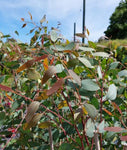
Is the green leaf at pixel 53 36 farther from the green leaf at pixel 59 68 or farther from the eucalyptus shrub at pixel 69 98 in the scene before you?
the green leaf at pixel 59 68

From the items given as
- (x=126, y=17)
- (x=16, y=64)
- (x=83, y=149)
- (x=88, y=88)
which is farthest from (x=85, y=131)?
(x=126, y=17)

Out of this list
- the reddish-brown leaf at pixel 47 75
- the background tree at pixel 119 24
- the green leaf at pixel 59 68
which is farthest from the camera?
the background tree at pixel 119 24

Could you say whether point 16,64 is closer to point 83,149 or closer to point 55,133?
point 55,133

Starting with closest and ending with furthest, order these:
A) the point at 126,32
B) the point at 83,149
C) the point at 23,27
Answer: the point at 83,149 < the point at 23,27 < the point at 126,32

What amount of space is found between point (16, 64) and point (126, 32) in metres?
32.8

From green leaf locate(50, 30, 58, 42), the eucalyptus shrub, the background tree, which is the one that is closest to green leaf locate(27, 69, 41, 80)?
the eucalyptus shrub

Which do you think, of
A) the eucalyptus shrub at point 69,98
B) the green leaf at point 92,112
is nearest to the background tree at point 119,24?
the eucalyptus shrub at point 69,98

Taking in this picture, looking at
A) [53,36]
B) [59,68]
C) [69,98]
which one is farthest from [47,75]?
[69,98]

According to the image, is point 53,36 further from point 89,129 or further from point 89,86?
point 89,129

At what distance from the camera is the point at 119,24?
32406 millimetres

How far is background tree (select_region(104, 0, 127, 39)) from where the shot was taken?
103 ft

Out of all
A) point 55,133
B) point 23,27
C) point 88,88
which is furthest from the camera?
point 23,27

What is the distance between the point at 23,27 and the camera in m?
1.13

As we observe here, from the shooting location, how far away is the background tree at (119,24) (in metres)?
31.5
